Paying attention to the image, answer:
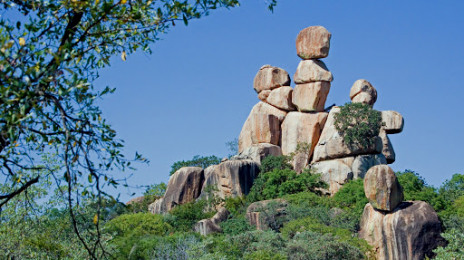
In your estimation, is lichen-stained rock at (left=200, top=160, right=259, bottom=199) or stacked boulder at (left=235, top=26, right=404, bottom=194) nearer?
stacked boulder at (left=235, top=26, right=404, bottom=194)

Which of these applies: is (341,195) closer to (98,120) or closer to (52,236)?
(52,236)

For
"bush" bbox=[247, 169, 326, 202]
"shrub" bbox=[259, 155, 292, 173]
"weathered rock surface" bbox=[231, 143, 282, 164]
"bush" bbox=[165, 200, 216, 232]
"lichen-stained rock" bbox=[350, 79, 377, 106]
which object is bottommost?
"bush" bbox=[165, 200, 216, 232]

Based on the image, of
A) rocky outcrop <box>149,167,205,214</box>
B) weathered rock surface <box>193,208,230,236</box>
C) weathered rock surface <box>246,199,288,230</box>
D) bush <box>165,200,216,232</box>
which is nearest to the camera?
weathered rock surface <box>246,199,288,230</box>

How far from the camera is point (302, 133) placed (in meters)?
37.4

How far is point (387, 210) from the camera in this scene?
2470 centimetres

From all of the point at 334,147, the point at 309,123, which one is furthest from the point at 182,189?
the point at 334,147

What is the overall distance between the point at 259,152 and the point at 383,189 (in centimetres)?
1311

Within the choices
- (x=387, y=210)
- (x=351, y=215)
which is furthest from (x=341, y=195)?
(x=387, y=210)

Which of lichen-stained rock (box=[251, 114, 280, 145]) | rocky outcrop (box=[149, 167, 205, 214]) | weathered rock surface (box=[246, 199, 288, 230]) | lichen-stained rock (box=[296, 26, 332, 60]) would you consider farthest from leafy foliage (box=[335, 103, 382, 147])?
rocky outcrop (box=[149, 167, 205, 214])

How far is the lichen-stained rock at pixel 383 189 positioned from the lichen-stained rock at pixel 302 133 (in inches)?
450

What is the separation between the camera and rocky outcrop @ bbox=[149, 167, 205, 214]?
36562mm

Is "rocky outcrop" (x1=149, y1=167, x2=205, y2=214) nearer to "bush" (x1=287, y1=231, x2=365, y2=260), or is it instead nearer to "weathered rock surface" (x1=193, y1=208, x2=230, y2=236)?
"weathered rock surface" (x1=193, y1=208, x2=230, y2=236)

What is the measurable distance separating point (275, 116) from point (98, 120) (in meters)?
33.9

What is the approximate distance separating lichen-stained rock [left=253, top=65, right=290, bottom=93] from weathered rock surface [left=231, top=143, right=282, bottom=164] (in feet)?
13.5
